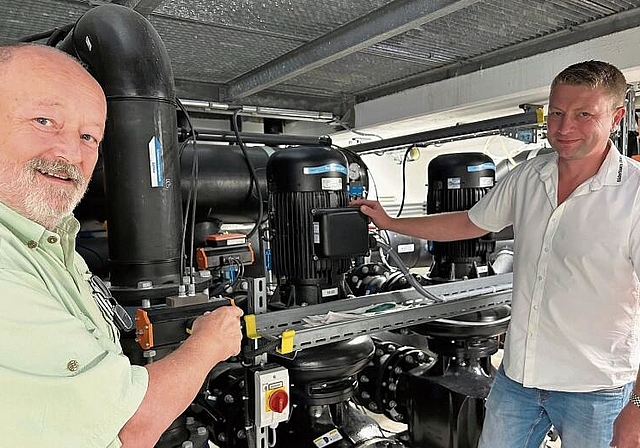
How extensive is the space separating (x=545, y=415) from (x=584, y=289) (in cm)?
38

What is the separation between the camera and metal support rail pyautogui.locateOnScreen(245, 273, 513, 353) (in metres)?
1.26

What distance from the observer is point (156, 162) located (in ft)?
3.93

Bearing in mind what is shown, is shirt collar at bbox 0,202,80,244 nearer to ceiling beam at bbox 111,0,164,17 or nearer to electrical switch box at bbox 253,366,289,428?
electrical switch box at bbox 253,366,289,428

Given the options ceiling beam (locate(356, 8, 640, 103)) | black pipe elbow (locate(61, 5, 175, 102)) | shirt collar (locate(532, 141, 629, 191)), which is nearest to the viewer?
black pipe elbow (locate(61, 5, 175, 102))

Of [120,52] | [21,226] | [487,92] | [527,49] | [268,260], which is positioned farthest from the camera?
[487,92]

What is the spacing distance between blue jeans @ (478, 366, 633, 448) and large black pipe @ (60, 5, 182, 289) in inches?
37.3

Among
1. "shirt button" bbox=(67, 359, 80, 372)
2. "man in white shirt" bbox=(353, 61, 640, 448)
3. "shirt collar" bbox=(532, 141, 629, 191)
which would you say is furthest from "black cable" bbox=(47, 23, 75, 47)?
"shirt collar" bbox=(532, 141, 629, 191)

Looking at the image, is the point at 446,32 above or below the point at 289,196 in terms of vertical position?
above

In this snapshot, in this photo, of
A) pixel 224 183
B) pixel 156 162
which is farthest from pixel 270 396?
pixel 224 183

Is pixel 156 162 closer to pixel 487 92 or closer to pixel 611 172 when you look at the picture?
pixel 611 172

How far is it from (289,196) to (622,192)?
864 mm

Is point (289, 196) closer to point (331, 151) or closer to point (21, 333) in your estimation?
point (331, 151)

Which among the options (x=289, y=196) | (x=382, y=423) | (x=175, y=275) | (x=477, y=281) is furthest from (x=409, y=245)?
(x=175, y=275)

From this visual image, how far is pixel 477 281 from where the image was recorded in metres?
1.80
